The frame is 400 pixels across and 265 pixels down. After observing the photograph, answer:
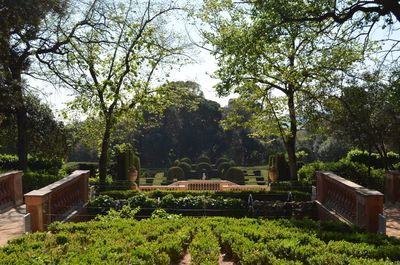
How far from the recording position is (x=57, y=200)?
912cm

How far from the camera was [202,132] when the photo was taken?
49.5 m

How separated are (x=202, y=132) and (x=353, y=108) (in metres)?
32.7

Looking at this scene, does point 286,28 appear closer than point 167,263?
No

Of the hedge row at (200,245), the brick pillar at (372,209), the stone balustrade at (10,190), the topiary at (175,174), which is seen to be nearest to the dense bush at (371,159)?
the topiary at (175,174)

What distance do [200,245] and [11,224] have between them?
229 inches

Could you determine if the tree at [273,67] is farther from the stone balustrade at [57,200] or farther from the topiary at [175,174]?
the topiary at [175,174]

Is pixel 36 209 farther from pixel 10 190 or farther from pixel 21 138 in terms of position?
pixel 21 138

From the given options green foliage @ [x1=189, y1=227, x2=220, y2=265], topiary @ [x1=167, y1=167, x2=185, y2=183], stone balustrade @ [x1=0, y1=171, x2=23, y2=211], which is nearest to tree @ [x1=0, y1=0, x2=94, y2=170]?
stone balustrade @ [x1=0, y1=171, x2=23, y2=211]

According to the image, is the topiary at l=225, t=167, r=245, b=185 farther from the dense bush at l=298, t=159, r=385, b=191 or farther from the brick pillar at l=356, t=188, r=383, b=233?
the brick pillar at l=356, t=188, r=383, b=233

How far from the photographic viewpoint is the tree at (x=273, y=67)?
13.6 m

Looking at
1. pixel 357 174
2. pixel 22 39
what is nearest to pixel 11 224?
pixel 22 39

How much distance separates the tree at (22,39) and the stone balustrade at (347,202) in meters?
7.39

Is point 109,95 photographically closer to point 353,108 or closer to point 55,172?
point 55,172

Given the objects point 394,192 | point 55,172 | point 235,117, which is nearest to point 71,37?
point 55,172
